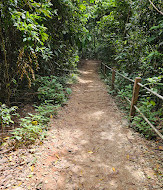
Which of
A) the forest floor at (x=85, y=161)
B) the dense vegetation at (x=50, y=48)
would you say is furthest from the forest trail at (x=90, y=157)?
the dense vegetation at (x=50, y=48)

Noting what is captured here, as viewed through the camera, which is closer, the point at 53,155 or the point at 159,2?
the point at 53,155

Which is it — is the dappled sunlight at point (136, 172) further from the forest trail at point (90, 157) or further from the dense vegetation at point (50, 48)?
the dense vegetation at point (50, 48)

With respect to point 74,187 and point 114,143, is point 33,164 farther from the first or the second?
point 114,143

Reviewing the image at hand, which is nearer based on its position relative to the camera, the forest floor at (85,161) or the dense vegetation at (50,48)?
the forest floor at (85,161)

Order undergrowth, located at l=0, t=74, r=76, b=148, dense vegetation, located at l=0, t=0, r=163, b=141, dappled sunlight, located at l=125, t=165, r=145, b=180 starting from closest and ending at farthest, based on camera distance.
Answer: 1. dappled sunlight, located at l=125, t=165, r=145, b=180
2. undergrowth, located at l=0, t=74, r=76, b=148
3. dense vegetation, located at l=0, t=0, r=163, b=141

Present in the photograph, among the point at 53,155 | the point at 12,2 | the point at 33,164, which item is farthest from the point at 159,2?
the point at 33,164

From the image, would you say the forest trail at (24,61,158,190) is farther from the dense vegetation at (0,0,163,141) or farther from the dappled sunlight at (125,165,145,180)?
the dense vegetation at (0,0,163,141)

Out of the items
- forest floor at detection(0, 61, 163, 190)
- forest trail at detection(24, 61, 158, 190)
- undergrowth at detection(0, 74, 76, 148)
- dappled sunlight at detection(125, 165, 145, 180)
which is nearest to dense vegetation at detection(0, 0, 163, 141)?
undergrowth at detection(0, 74, 76, 148)

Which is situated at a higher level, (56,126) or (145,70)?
(145,70)

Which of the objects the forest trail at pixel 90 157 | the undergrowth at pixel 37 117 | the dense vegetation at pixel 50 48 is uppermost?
the dense vegetation at pixel 50 48

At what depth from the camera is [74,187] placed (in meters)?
2.07

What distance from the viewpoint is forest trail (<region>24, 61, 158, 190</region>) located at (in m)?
2.14

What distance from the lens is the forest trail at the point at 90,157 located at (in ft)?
7.02

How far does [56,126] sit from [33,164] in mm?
1487
